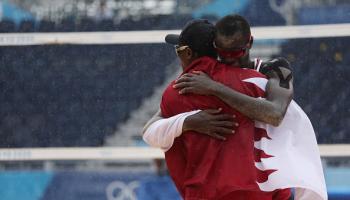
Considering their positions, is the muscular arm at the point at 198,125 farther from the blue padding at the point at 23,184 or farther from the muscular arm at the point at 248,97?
the blue padding at the point at 23,184

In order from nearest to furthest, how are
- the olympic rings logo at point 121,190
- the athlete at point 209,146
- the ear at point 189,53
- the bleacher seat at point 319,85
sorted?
the athlete at point 209,146 < the ear at point 189,53 < the bleacher seat at point 319,85 < the olympic rings logo at point 121,190

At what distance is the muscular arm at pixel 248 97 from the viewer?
6.96ft

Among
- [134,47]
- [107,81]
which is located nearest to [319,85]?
[134,47]

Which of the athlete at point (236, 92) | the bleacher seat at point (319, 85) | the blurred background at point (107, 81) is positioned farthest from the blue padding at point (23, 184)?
the athlete at point (236, 92)

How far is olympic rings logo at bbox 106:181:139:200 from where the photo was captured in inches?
163

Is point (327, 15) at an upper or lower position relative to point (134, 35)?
upper

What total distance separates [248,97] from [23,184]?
231 cm

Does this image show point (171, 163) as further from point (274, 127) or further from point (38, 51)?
point (38, 51)

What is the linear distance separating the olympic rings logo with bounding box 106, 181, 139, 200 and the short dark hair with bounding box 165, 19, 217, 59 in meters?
1.98

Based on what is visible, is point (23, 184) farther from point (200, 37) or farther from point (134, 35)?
point (200, 37)

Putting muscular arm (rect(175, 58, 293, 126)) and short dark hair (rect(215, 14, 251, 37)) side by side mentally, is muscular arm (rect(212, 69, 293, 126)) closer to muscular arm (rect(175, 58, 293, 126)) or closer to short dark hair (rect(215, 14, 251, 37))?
muscular arm (rect(175, 58, 293, 126))

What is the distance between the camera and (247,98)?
2.12 metres

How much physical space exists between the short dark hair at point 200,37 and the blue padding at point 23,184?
6.91ft

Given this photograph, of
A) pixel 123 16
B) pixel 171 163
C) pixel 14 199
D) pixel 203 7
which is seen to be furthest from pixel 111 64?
pixel 171 163
